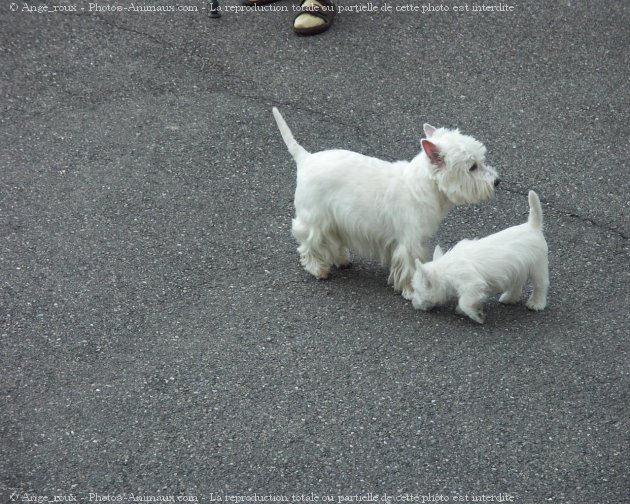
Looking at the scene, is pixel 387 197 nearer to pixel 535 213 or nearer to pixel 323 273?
pixel 323 273

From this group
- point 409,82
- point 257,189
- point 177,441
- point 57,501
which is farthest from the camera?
point 409,82

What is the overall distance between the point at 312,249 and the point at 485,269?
0.91 m

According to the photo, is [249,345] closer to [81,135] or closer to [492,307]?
[492,307]

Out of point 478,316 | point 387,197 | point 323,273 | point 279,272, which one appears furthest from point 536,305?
point 279,272

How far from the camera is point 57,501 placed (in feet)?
10.6

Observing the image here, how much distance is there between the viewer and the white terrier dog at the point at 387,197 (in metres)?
3.94

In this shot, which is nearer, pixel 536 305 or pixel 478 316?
pixel 478 316

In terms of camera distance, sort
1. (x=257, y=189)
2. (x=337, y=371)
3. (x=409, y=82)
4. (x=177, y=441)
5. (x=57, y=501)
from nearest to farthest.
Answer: (x=57, y=501), (x=177, y=441), (x=337, y=371), (x=257, y=189), (x=409, y=82)

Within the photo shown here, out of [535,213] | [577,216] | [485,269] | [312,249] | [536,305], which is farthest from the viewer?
[577,216]

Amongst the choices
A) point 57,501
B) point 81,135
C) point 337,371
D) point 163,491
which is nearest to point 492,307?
point 337,371

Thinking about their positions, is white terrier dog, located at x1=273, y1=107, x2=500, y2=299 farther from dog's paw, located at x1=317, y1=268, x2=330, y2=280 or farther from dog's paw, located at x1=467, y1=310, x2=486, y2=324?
dog's paw, located at x1=467, y1=310, x2=486, y2=324

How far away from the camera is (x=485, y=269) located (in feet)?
12.7

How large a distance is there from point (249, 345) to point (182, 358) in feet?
1.04

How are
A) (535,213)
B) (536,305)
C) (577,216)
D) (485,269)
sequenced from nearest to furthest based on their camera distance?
(485,269)
(535,213)
(536,305)
(577,216)
